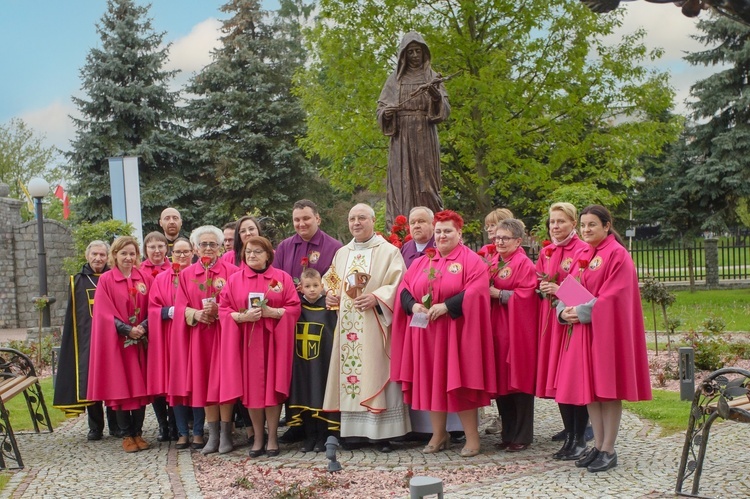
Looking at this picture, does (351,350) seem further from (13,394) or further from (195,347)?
(13,394)

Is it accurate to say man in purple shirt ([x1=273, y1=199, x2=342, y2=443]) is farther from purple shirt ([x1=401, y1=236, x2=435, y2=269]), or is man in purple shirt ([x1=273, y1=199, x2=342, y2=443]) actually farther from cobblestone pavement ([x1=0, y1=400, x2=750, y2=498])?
cobblestone pavement ([x1=0, y1=400, x2=750, y2=498])

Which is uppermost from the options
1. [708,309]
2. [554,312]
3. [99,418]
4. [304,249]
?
[304,249]

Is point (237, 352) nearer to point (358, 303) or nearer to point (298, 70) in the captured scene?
point (358, 303)

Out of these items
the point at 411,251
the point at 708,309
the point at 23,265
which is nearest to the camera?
the point at 411,251

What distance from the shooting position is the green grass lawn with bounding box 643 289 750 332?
15.4 m

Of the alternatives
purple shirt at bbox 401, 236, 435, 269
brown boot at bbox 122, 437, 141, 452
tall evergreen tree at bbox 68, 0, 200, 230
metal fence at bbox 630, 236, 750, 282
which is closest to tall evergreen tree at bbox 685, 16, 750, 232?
metal fence at bbox 630, 236, 750, 282

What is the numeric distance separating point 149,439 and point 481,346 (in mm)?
3269

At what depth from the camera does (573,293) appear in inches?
226

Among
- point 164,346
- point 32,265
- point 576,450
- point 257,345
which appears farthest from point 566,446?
point 32,265

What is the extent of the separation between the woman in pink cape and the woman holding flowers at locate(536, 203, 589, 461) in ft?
0.63

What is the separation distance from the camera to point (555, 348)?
5961 millimetres

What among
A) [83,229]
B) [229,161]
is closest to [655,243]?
[229,161]

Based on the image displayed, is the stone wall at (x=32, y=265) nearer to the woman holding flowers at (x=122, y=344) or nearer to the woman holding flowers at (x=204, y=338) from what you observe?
the woman holding flowers at (x=122, y=344)

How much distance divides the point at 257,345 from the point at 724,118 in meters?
21.3
